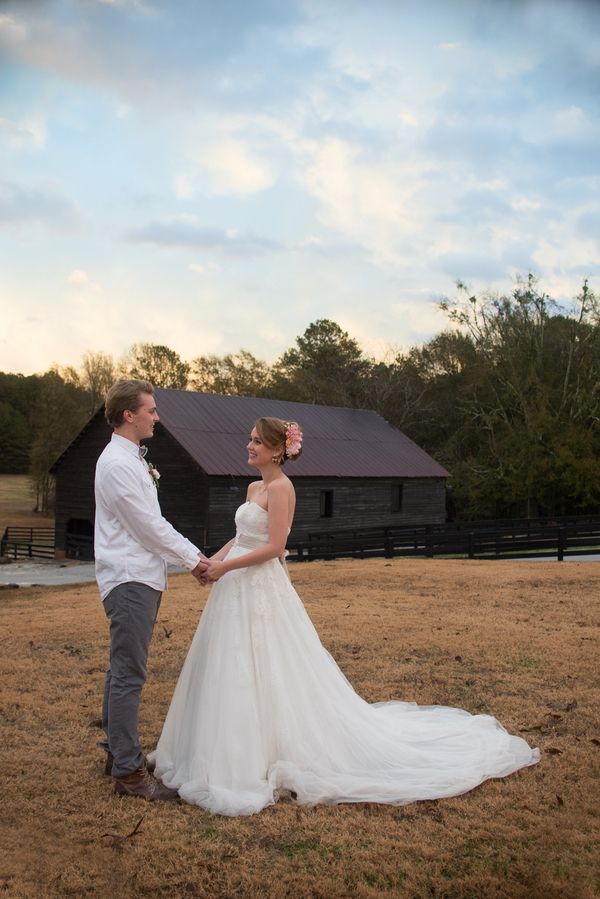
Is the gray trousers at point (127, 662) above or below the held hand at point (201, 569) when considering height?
below

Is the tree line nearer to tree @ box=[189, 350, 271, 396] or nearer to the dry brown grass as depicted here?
tree @ box=[189, 350, 271, 396]

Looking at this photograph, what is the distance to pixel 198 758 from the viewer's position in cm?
502

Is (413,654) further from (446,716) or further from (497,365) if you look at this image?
(497,365)

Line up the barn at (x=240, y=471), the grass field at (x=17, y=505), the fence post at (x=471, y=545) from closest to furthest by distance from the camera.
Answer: the fence post at (x=471, y=545) → the barn at (x=240, y=471) → the grass field at (x=17, y=505)

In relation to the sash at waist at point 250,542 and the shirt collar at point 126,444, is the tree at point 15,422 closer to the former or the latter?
the sash at waist at point 250,542

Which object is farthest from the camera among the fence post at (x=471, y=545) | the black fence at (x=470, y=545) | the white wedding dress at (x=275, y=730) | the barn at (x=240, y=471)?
the barn at (x=240, y=471)

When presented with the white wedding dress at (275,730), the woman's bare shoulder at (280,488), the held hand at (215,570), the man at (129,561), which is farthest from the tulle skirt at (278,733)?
the woman's bare shoulder at (280,488)

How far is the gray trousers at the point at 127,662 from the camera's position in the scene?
4.83 meters

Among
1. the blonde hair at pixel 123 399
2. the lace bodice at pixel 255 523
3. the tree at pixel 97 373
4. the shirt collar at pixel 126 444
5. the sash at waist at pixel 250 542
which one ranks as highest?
the tree at pixel 97 373

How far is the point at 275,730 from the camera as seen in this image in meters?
5.13

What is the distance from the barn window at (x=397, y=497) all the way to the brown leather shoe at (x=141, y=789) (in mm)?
33190

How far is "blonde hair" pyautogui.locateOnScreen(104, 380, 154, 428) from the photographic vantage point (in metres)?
4.95

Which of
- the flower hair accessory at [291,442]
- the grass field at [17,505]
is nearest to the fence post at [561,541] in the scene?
the flower hair accessory at [291,442]

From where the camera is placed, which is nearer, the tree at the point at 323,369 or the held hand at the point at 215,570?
the held hand at the point at 215,570
